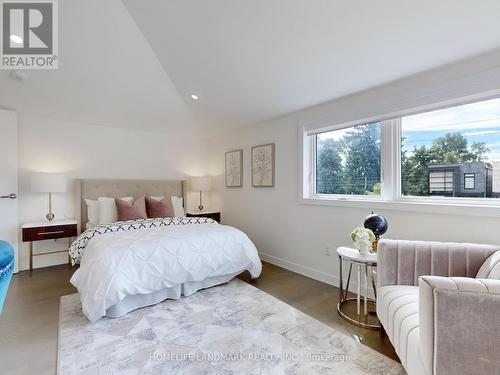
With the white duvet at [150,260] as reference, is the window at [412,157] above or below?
above

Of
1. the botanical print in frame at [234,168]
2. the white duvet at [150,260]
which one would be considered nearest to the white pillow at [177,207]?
the botanical print in frame at [234,168]

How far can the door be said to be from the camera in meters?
3.32

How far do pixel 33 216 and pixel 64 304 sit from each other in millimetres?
1850

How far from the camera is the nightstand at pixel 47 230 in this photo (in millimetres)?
3266

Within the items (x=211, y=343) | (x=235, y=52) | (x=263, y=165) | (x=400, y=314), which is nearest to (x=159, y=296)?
(x=211, y=343)


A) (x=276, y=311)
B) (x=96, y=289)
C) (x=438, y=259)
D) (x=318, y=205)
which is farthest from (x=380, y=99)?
(x=96, y=289)

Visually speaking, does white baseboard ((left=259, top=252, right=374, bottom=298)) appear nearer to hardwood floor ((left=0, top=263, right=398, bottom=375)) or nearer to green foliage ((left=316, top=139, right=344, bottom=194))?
hardwood floor ((left=0, top=263, right=398, bottom=375))

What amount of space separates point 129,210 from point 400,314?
3.39 m

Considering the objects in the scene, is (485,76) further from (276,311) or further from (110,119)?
(110,119)

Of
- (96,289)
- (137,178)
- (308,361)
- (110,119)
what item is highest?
(110,119)

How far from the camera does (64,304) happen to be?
250cm

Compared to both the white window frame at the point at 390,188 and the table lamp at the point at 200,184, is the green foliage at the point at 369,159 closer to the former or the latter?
the white window frame at the point at 390,188

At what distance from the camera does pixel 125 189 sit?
4246mm

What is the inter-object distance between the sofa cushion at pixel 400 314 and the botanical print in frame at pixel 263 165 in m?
2.29
